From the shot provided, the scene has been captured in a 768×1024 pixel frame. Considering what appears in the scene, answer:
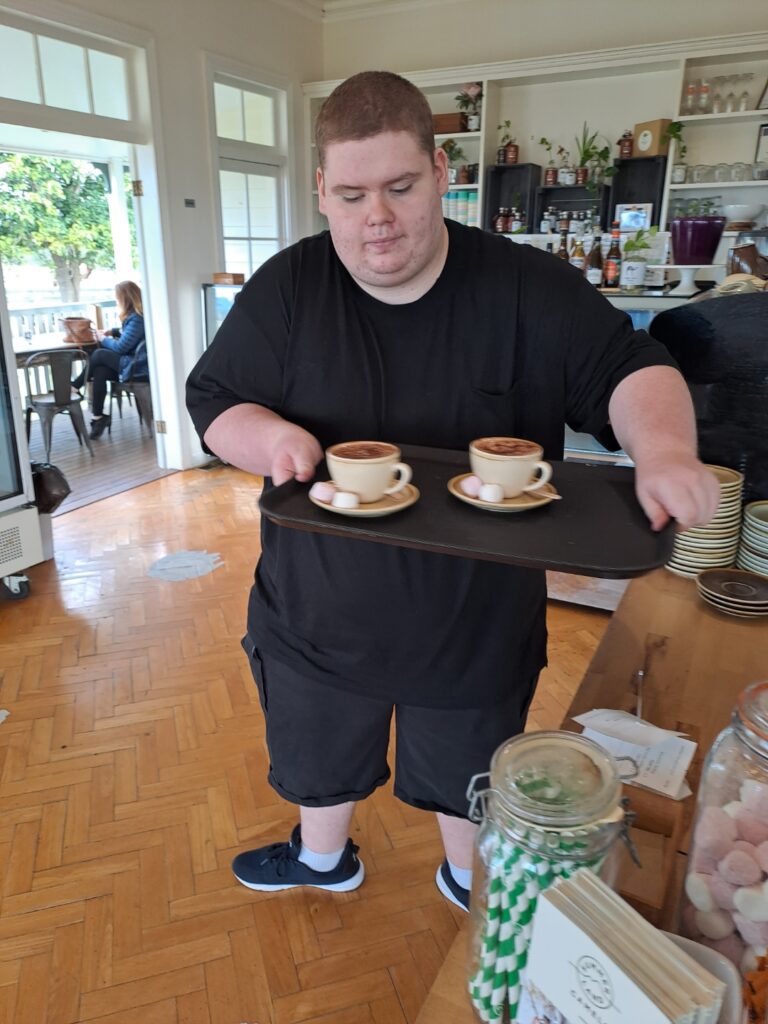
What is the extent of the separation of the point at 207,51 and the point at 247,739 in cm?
458

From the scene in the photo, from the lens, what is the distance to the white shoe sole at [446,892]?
1.68 m

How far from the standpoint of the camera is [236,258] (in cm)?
555

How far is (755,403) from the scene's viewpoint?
1.58 metres

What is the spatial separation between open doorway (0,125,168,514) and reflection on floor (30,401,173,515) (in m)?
0.58

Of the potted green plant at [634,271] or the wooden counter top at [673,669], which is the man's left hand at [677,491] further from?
the potted green plant at [634,271]

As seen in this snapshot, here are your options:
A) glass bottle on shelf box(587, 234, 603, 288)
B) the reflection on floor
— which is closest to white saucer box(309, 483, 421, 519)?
glass bottle on shelf box(587, 234, 603, 288)

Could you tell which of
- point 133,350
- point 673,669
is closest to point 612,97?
point 133,350

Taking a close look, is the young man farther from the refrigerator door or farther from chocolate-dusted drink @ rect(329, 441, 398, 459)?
the refrigerator door

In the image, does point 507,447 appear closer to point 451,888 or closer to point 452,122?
point 451,888

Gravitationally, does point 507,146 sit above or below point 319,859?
above

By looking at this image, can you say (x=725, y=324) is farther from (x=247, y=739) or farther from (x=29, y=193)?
(x=29, y=193)

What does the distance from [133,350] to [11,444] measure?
9.95 feet

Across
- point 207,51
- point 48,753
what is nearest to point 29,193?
point 207,51

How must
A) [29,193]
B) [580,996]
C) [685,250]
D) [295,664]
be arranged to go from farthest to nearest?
1. [29,193]
2. [685,250]
3. [295,664]
4. [580,996]
